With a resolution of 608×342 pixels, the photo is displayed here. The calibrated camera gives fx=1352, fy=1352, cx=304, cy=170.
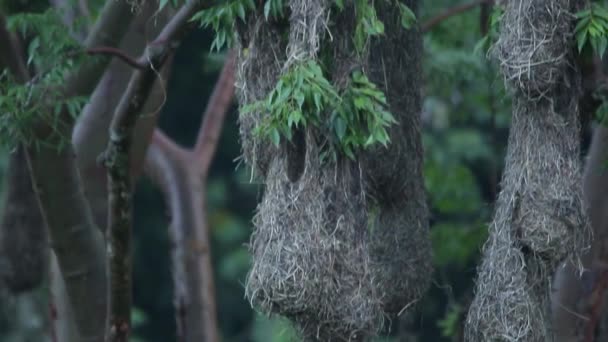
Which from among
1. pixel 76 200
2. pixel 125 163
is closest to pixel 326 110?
pixel 125 163

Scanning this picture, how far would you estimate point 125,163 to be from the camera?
5758mm

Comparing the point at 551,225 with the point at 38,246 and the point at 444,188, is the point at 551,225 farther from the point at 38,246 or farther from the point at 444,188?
the point at 38,246

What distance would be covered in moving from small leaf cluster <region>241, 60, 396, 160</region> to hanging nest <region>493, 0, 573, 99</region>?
0.48 meters

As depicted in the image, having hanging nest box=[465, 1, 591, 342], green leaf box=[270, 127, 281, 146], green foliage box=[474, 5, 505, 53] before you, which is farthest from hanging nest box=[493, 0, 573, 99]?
green leaf box=[270, 127, 281, 146]

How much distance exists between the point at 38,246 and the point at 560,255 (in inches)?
207

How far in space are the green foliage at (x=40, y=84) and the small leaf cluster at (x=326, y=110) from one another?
1.20 m

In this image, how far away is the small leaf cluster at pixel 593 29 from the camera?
4.47m

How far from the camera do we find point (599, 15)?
4.54m

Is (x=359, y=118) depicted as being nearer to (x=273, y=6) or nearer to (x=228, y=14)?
(x=273, y=6)

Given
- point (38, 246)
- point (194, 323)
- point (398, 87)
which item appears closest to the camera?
point (398, 87)

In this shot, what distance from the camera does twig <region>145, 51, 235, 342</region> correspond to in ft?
27.6

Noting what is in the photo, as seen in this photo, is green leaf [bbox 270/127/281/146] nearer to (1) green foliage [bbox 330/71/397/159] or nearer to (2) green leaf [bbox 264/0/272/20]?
(1) green foliage [bbox 330/71/397/159]

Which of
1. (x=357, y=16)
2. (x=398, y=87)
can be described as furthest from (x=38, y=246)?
(x=357, y=16)

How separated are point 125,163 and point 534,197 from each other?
1.92m
